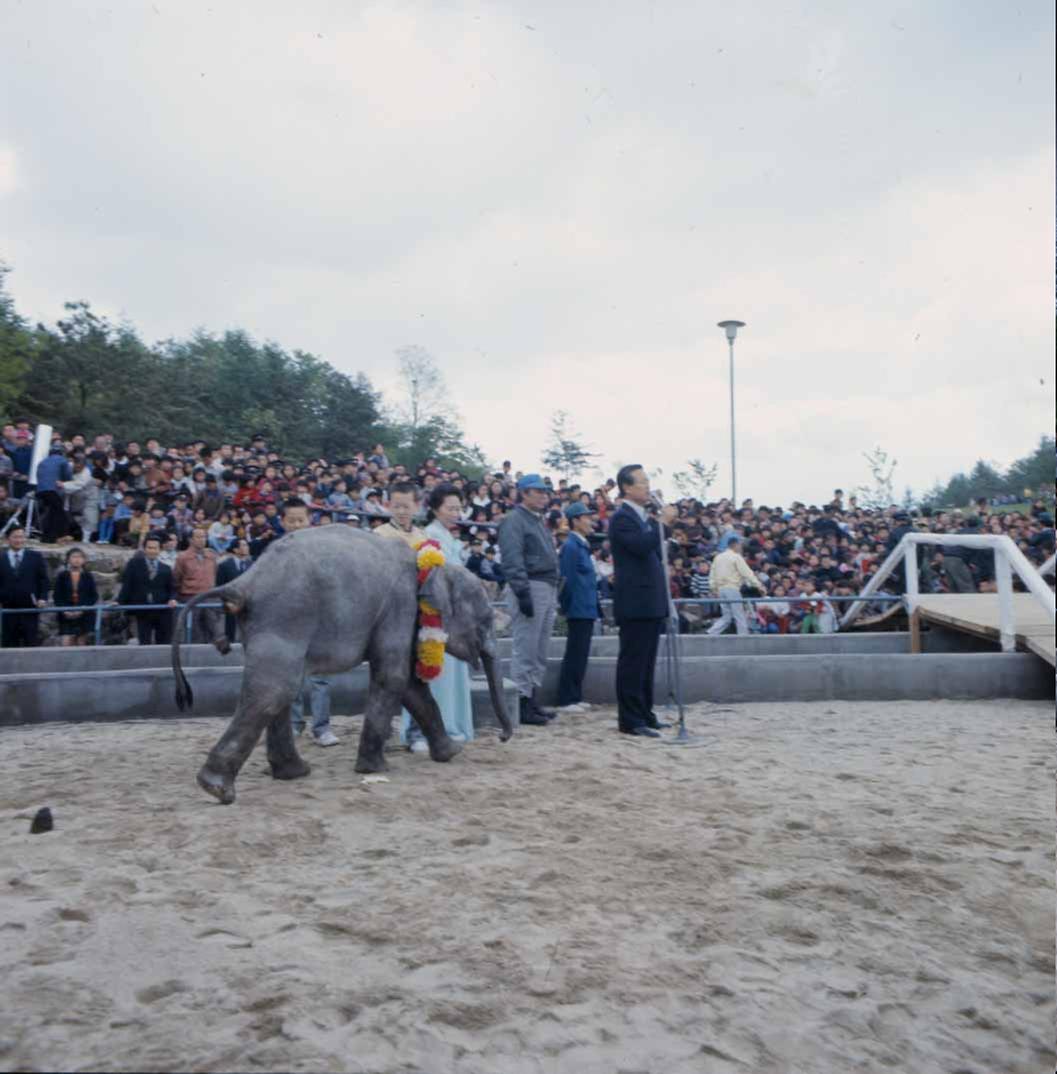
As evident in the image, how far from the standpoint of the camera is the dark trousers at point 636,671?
7.53 metres

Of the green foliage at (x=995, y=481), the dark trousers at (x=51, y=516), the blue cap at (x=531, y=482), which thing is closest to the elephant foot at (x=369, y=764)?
the blue cap at (x=531, y=482)

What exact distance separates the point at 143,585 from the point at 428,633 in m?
6.52

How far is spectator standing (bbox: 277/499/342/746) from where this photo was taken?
711 cm

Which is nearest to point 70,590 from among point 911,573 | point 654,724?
point 654,724

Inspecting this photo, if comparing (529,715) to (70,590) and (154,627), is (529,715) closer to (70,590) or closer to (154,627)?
(154,627)

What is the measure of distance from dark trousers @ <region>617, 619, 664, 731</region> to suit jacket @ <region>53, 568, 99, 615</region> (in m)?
7.01

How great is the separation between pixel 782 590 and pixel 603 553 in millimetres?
2957

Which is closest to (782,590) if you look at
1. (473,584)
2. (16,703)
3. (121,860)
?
(473,584)

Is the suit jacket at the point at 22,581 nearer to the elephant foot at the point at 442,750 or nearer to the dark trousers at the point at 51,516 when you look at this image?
the dark trousers at the point at 51,516

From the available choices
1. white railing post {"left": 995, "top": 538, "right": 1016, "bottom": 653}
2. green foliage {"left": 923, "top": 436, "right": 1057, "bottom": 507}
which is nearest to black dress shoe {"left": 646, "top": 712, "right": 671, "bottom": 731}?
white railing post {"left": 995, "top": 538, "right": 1016, "bottom": 653}

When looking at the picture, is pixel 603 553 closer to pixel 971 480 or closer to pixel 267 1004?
pixel 267 1004

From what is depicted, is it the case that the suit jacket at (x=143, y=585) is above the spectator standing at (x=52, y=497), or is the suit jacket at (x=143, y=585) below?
below

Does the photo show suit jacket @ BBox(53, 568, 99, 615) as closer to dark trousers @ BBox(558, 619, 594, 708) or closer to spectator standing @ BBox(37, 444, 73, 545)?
spectator standing @ BBox(37, 444, 73, 545)

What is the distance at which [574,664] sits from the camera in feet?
29.0
